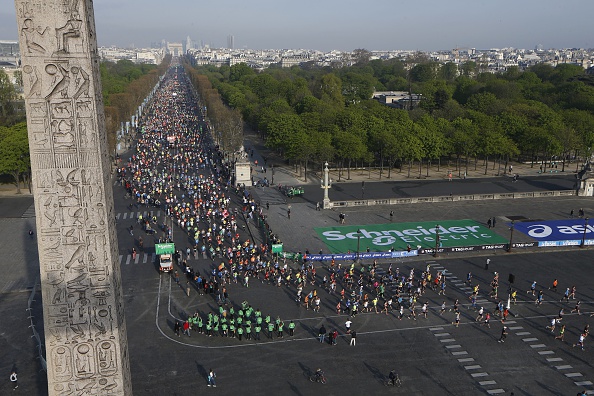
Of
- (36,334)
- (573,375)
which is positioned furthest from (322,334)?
(36,334)

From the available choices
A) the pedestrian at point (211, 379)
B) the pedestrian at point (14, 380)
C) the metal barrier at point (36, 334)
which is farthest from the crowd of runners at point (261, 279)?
the pedestrian at point (14, 380)

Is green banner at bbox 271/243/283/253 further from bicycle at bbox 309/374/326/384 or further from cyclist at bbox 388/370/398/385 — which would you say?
cyclist at bbox 388/370/398/385

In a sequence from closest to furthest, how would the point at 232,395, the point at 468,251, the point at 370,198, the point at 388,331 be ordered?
the point at 232,395 → the point at 388,331 → the point at 468,251 → the point at 370,198

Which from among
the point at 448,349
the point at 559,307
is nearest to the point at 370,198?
the point at 559,307

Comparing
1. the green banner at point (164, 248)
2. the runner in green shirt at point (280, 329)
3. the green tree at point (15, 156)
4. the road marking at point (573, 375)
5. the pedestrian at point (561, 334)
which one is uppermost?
the green tree at point (15, 156)

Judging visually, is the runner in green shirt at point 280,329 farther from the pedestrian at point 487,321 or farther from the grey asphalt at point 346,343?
the pedestrian at point 487,321

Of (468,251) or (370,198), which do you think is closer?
(468,251)

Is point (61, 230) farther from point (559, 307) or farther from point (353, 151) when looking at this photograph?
point (353, 151)
